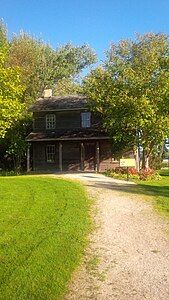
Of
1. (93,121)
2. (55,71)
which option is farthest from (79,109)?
(55,71)

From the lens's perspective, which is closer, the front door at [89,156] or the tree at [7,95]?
the tree at [7,95]

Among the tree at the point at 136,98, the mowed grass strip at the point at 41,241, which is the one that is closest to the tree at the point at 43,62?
the tree at the point at 136,98

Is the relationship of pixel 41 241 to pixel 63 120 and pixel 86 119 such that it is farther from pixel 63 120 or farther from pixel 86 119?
pixel 63 120

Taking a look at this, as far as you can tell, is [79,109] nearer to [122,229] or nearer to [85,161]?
[85,161]

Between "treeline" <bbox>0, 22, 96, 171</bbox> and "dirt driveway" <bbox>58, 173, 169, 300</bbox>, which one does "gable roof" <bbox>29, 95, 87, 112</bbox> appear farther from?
"dirt driveway" <bbox>58, 173, 169, 300</bbox>

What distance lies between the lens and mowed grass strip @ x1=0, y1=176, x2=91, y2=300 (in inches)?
308

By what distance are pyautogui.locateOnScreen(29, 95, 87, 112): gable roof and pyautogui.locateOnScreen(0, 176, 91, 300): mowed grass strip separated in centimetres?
1989

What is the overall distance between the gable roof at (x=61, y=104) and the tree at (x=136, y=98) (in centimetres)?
438

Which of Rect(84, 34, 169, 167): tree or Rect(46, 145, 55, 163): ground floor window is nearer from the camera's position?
Rect(84, 34, 169, 167): tree

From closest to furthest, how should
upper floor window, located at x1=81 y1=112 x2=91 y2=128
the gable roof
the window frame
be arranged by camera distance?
upper floor window, located at x1=81 y1=112 x2=91 y2=128 → the gable roof → the window frame

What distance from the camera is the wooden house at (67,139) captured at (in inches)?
1470

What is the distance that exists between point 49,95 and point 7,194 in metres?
25.4

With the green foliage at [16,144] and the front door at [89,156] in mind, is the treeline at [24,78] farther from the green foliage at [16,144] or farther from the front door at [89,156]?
the front door at [89,156]

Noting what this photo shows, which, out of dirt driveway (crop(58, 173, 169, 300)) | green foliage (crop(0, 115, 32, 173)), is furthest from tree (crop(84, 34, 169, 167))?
dirt driveway (crop(58, 173, 169, 300))
